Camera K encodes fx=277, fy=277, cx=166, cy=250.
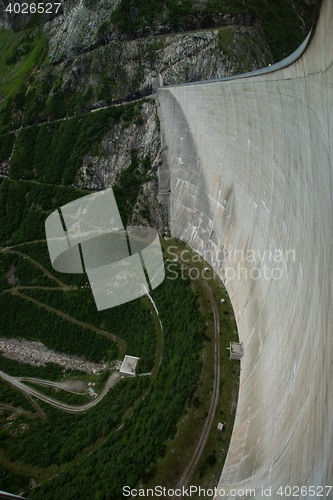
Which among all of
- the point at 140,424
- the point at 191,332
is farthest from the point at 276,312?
the point at 140,424

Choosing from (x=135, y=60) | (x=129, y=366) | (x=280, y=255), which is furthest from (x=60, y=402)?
(x=135, y=60)

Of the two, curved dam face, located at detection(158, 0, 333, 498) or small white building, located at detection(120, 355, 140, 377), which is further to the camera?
small white building, located at detection(120, 355, 140, 377)

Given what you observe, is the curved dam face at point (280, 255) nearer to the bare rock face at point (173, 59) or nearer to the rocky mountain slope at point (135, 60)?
the rocky mountain slope at point (135, 60)

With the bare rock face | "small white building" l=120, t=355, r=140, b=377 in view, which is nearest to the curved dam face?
"small white building" l=120, t=355, r=140, b=377

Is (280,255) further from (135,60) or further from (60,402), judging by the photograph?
(135,60)

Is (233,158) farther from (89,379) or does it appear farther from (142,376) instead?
(89,379)

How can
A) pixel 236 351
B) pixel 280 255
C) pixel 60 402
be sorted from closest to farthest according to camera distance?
pixel 280 255, pixel 236 351, pixel 60 402

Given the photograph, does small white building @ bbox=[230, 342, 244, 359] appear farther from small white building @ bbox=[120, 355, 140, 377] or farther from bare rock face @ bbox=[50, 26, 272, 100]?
bare rock face @ bbox=[50, 26, 272, 100]
